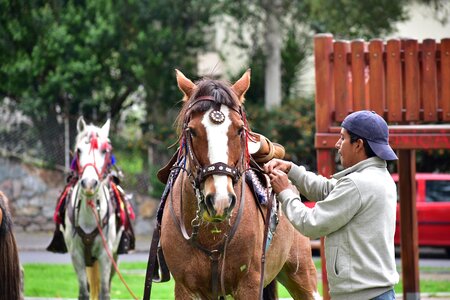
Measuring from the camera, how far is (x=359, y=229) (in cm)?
564

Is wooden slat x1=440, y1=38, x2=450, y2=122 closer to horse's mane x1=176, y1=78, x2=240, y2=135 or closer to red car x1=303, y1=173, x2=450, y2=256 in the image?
horse's mane x1=176, y1=78, x2=240, y2=135

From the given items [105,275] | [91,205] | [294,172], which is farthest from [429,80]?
[294,172]

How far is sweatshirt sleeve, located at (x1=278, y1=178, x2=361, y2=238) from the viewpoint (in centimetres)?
560

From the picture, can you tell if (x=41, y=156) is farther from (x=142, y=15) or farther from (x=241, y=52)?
(x=241, y=52)

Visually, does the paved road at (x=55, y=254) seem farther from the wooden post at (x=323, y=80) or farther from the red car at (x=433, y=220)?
the wooden post at (x=323, y=80)

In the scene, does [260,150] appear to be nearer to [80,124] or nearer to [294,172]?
[294,172]

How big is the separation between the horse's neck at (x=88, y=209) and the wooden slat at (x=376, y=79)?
3433 mm

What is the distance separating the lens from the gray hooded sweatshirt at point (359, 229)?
18.4 ft

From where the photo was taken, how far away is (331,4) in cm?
2161

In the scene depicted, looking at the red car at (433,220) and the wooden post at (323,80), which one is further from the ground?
the wooden post at (323,80)

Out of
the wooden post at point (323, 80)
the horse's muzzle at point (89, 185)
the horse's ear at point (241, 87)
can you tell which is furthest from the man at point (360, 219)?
the horse's muzzle at point (89, 185)

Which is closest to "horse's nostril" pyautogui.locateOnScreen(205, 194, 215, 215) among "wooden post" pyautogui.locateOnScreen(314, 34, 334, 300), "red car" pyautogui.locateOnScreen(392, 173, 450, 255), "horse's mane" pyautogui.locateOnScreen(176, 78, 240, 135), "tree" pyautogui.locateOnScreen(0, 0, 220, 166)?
"horse's mane" pyautogui.locateOnScreen(176, 78, 240, 135)

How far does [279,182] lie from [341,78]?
4.91 meters

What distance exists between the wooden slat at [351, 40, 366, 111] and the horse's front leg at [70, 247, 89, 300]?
3704 millimetres
